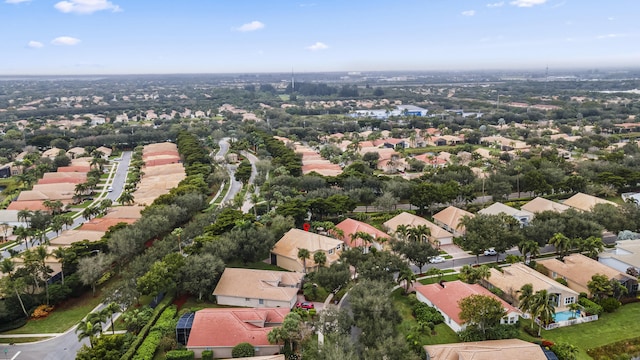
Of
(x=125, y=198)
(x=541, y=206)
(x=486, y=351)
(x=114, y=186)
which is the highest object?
(x=125, y=198)

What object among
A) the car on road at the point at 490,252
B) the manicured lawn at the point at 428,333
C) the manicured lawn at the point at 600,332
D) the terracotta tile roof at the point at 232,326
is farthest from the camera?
the car on road at the point at 490,252

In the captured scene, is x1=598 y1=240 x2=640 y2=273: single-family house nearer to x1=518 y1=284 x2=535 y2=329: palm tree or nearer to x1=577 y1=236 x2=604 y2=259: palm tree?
x1=577 y1=236 x2=604 y2=259: palm tree

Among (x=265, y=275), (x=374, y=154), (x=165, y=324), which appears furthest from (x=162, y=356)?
(x=374, y=154)

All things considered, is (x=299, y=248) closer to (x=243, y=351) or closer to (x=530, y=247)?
(x=243, y=351)

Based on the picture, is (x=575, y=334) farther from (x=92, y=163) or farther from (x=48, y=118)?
(x=48, y=118)

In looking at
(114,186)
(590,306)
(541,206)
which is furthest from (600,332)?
(114,186)

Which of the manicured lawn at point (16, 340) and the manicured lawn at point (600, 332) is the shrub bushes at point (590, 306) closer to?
the manicured lawn at point (600, 332)

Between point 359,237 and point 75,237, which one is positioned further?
point 75,237

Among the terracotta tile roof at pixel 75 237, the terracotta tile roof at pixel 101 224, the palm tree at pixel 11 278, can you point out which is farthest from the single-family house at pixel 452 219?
the palm tree at pixel 11 278
